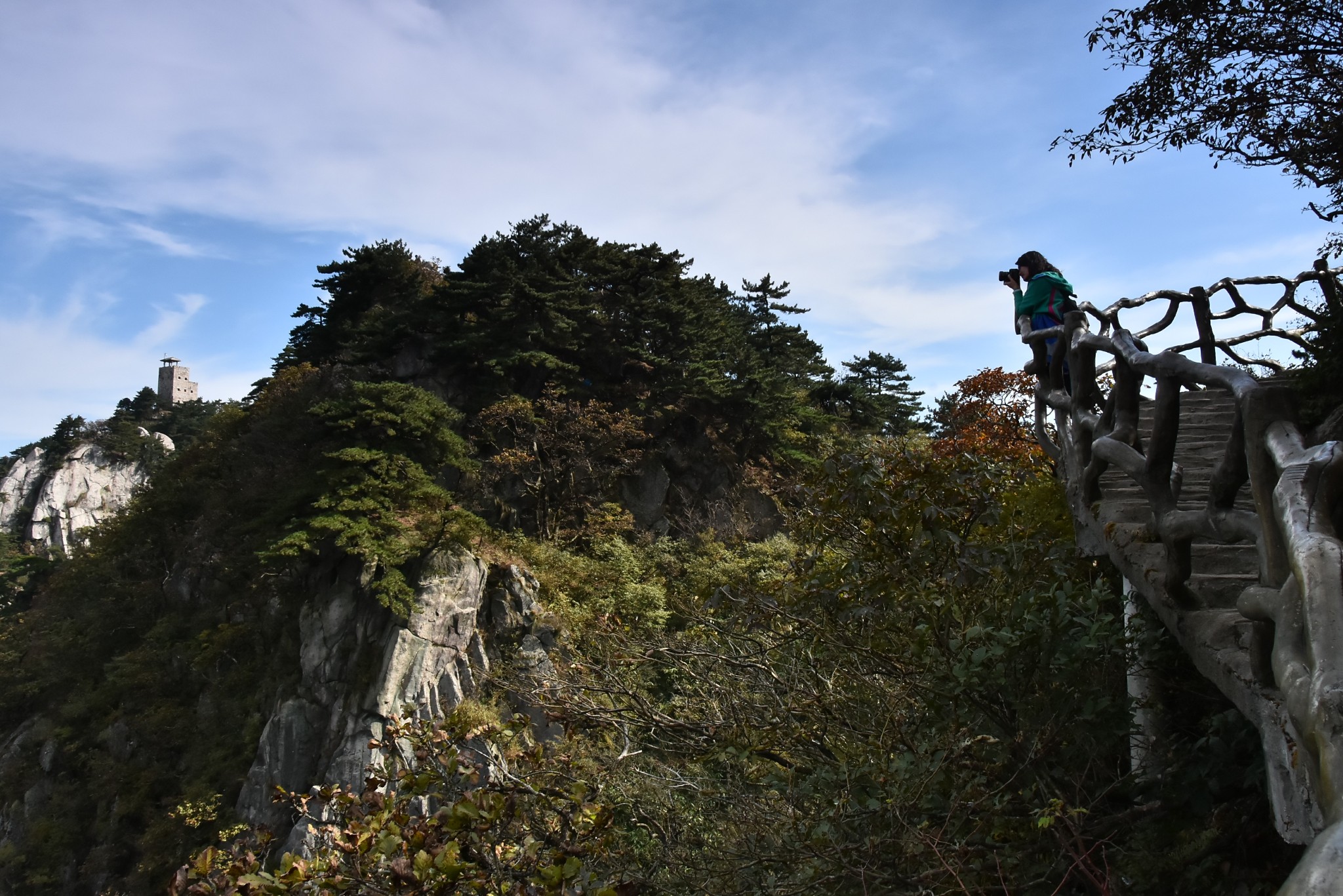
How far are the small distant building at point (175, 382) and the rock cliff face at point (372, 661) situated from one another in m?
79.0

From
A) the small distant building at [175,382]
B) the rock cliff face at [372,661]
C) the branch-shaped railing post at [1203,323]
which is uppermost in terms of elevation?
the small distant building at [175,382]

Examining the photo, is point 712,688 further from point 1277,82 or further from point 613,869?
point 1277,82

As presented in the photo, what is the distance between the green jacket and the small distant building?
9231cm

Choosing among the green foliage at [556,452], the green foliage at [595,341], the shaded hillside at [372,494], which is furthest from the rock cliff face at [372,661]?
the green foliage at [595,341]

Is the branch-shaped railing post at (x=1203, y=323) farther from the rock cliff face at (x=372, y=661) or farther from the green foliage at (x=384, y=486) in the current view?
the green foliage at (x=384, y=486)

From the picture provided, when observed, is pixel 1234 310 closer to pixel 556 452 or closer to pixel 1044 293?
pixel 1044 293

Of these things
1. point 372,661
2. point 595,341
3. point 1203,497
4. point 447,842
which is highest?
point 595,341

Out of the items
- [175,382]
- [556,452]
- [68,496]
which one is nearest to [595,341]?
[556,452]

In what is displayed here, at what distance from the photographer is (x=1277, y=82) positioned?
676cm

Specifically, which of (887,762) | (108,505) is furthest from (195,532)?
(108,505)

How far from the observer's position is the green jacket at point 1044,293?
5.60m

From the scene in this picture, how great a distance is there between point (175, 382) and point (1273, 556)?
98.1 m

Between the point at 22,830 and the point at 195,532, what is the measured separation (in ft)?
23.6

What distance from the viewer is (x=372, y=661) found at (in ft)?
51.5
